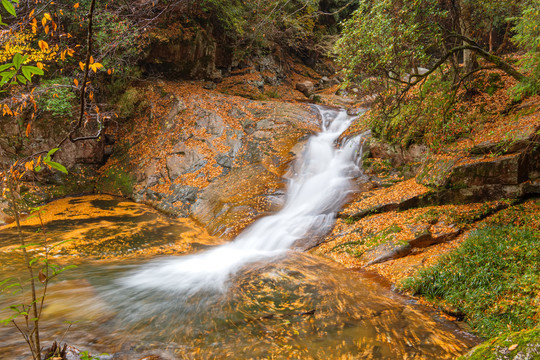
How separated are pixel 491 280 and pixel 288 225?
16.9ft

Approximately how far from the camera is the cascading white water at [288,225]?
19.5ft

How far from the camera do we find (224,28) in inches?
667

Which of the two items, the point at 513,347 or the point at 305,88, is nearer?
the point at 513,347

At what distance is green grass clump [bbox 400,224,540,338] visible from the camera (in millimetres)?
4023

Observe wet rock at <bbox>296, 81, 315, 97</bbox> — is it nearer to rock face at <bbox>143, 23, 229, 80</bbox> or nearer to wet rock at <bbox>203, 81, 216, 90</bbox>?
rock face at <bbox>143, 23, 229, 80</bbox>

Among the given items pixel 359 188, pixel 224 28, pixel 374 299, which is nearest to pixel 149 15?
pixel 224 28

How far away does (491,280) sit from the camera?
4.65 m

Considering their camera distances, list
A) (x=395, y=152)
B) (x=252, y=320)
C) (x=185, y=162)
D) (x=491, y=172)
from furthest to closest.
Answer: (x=185, y=162)
(x=395, y=152)
(x=491, y=172)
(x=252, y=320)

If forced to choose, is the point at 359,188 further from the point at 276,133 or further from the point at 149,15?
the point at 149,15

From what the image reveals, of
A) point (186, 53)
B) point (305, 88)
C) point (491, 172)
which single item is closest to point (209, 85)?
point (186, 53)

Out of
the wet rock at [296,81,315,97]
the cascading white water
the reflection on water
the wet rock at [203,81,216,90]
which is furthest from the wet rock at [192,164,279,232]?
the wet rock at [296,81,315,97]

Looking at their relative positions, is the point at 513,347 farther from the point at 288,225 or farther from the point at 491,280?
the point at 288,225

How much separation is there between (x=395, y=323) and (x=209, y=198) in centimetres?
788

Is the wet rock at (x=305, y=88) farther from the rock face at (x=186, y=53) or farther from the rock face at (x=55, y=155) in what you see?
the rock face at (x=55, y=155)
